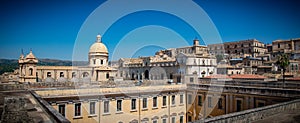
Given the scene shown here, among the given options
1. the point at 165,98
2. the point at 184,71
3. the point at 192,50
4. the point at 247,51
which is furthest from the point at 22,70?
the point at 247,51

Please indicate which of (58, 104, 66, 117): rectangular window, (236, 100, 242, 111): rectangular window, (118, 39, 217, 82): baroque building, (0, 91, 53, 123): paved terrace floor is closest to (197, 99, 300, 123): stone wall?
(0, 91, 53, 123): paved terrace floor

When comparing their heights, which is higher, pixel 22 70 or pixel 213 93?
pixel 22 70

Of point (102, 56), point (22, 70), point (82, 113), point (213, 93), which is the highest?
point (102, 56)

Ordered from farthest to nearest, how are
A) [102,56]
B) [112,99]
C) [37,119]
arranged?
[102,56]
[112,99]
[37,119]

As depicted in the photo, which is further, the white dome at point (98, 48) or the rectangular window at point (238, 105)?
the white dome at point (98, 48)

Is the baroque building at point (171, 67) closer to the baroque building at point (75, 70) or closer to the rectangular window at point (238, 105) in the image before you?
the baroque building at point (75, 70)

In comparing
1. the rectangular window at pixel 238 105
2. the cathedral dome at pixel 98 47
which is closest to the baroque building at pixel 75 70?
the cathedral dome at pixel 98 47

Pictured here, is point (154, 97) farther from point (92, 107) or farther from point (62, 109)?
point (62, 109)

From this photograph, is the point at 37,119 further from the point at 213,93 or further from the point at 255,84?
the point at 255,84

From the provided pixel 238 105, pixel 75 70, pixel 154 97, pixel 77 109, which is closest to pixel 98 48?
pixel 75 70

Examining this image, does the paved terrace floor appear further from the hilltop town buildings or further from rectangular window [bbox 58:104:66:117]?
rectangular window [bbox 58:104:66:117]

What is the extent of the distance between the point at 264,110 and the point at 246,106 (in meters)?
12.7

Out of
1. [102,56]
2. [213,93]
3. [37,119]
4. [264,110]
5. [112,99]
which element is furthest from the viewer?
[102,56]

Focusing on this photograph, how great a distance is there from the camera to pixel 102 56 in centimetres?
4825
